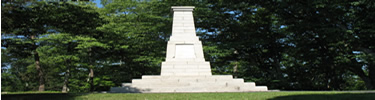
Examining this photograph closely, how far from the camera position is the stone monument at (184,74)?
35.0 ft

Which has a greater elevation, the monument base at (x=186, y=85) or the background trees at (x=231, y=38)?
the background trees at (x=231, y=38)

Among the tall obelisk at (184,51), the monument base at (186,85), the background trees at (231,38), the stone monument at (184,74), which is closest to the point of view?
the monument base at (186,85)

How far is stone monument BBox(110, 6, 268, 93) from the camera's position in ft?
35.0

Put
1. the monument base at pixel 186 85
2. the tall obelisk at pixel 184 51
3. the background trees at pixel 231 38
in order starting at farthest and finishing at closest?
the background trees at pixel 231 38, the tall obelisk at pixel 184 51, the monument base at pixel 186 85

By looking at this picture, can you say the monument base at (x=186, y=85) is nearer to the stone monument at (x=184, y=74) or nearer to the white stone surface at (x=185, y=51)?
the stone monument at (x=184, y=74)

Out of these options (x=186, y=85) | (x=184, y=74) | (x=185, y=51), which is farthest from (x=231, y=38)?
(x=186, y=85)

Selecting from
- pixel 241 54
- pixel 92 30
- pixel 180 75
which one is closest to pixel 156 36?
pixel 92 30

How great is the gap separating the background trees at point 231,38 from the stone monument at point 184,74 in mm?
4869

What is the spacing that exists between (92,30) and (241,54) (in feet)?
35.9

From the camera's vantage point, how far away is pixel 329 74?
20.3 meters

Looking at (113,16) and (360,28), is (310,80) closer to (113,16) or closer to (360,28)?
(360,28)

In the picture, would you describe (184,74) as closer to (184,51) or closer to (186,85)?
(184,51)

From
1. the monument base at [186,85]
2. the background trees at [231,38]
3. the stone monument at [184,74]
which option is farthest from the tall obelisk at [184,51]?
the background trees at [231,38]

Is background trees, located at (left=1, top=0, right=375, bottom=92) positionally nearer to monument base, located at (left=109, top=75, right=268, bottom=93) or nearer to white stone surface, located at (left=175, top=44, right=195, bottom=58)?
white stone surface, located at (left=175, top=44, right=195, bottom=58)
